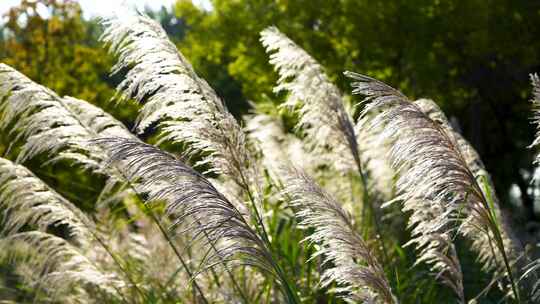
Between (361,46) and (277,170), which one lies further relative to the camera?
(361,46)

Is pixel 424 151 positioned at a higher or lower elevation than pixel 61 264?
higher

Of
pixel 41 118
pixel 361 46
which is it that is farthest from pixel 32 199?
pixel 361 46

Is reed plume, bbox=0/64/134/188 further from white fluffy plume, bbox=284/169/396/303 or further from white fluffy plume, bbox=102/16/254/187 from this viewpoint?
white fluffy plume, bbox=284/169/396/303

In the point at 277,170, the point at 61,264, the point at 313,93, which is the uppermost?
the point at 313,93

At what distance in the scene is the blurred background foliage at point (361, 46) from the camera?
15727 millimetres

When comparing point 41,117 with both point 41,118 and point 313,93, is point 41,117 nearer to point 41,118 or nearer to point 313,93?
point 41,118

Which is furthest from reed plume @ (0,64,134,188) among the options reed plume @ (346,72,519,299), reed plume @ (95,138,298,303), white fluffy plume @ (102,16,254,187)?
reed plume @ (346,72,519,299)

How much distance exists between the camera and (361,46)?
18.1 m

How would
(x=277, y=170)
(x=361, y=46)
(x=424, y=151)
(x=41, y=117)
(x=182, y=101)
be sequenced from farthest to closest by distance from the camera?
(x=361, y=46) → (x=277, y=170) → (x=41, y=117) → (x=182, y=101) → (x=424, y=151)

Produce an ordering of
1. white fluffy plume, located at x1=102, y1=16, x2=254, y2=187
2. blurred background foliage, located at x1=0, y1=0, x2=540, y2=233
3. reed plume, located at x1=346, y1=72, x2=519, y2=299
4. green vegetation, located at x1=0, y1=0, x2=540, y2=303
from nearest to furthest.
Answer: reed plume, located at x1=346, y1=72, x2=519, y2=299, green vegetation, located at x1=0, y1=0, x2=540, y2=303, white fluffy plume, located at x1=102, y1=16, x2=254, y2=187, blurred background foliage, located at x1=0, y1=0, x2=540, y2=233

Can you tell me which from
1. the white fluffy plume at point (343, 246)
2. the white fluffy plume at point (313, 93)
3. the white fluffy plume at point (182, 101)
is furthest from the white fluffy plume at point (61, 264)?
the white fluffy plume at point (343, 246)

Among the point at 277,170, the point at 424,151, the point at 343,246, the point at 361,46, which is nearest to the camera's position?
the point at 424,151

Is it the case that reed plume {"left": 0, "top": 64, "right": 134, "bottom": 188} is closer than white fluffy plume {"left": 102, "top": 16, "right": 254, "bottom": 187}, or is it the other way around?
white fluffy plume {"left": 102, "top": 16, "right": 254, "bottom": 187}

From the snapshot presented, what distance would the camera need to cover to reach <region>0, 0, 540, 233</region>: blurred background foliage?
619 inches
